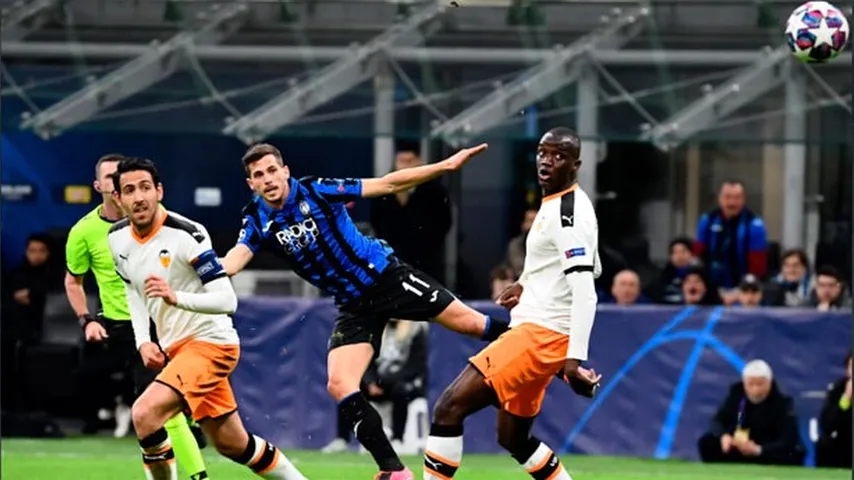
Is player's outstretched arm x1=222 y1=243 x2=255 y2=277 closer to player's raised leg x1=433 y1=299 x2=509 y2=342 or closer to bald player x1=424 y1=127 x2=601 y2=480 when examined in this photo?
player's raised leg x1=433 y1=299 x2=509 y2=342

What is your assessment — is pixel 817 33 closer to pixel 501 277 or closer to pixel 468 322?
pixel 468 322

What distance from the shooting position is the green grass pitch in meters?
14.6

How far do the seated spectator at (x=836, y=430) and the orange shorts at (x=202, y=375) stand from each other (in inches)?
259

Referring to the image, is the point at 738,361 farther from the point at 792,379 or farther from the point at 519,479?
the point at 519,479

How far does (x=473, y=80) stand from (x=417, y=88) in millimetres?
514

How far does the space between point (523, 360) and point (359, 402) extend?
1000 mm

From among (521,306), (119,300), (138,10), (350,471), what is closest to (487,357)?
(521,306)

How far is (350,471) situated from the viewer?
15.1 meters

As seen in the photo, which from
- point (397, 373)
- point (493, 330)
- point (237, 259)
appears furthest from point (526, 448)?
point (397, 373)

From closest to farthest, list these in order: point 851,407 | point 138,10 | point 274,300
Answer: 1. point 851,407
2. point 274,300
3. point 138,10

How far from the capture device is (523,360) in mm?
11055

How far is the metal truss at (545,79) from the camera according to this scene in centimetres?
1828

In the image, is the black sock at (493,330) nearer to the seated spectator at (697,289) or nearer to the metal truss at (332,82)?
the seated spectator at (697,289)

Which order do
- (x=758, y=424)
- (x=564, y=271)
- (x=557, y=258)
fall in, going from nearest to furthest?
(x=564, y=271) < (x=557, y=258) < (x=758, y=424)
